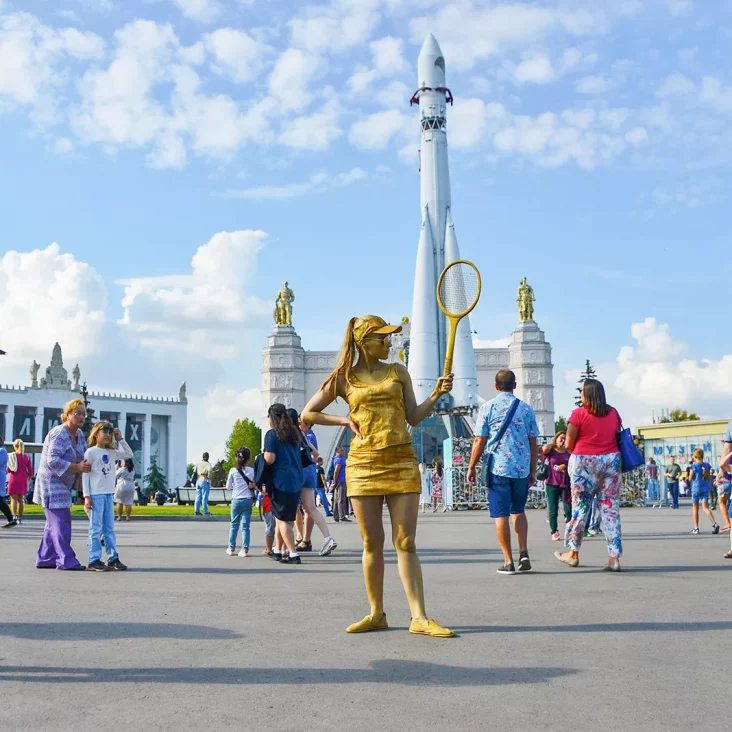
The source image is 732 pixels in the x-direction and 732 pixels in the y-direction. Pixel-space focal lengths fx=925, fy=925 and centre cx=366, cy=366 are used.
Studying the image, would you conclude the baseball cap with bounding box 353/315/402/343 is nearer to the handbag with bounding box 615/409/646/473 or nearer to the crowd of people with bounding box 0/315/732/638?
the crowd of people with bounding box 0/315/732/638

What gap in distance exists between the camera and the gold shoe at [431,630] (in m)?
5.57

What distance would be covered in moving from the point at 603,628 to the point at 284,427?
17.7ft

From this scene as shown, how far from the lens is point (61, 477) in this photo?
34.0ft

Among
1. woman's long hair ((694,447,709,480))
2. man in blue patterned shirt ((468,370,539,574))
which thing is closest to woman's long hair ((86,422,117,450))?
man in blue patterned shirt ((468,370,539,574))

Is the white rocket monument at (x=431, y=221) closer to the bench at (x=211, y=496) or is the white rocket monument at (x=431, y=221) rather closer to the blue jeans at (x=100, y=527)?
the bench at (x=211, y=496)

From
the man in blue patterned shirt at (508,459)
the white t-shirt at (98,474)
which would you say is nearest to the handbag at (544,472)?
the man in blue patterned shirt at (508,459)

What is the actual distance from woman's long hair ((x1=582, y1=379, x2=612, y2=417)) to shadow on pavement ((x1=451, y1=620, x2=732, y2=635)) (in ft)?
11.5

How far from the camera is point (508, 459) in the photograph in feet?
30.2

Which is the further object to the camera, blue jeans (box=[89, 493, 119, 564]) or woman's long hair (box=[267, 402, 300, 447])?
woman's long hair (box=[267, 402, 300, 447])

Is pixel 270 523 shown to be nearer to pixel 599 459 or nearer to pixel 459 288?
pixel 599 459

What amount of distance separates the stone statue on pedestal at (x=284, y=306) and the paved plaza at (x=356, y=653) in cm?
7902

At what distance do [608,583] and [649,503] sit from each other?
28.9 meters

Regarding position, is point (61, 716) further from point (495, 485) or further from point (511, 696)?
point (495, 485)

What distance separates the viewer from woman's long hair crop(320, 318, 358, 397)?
6.04 metres
